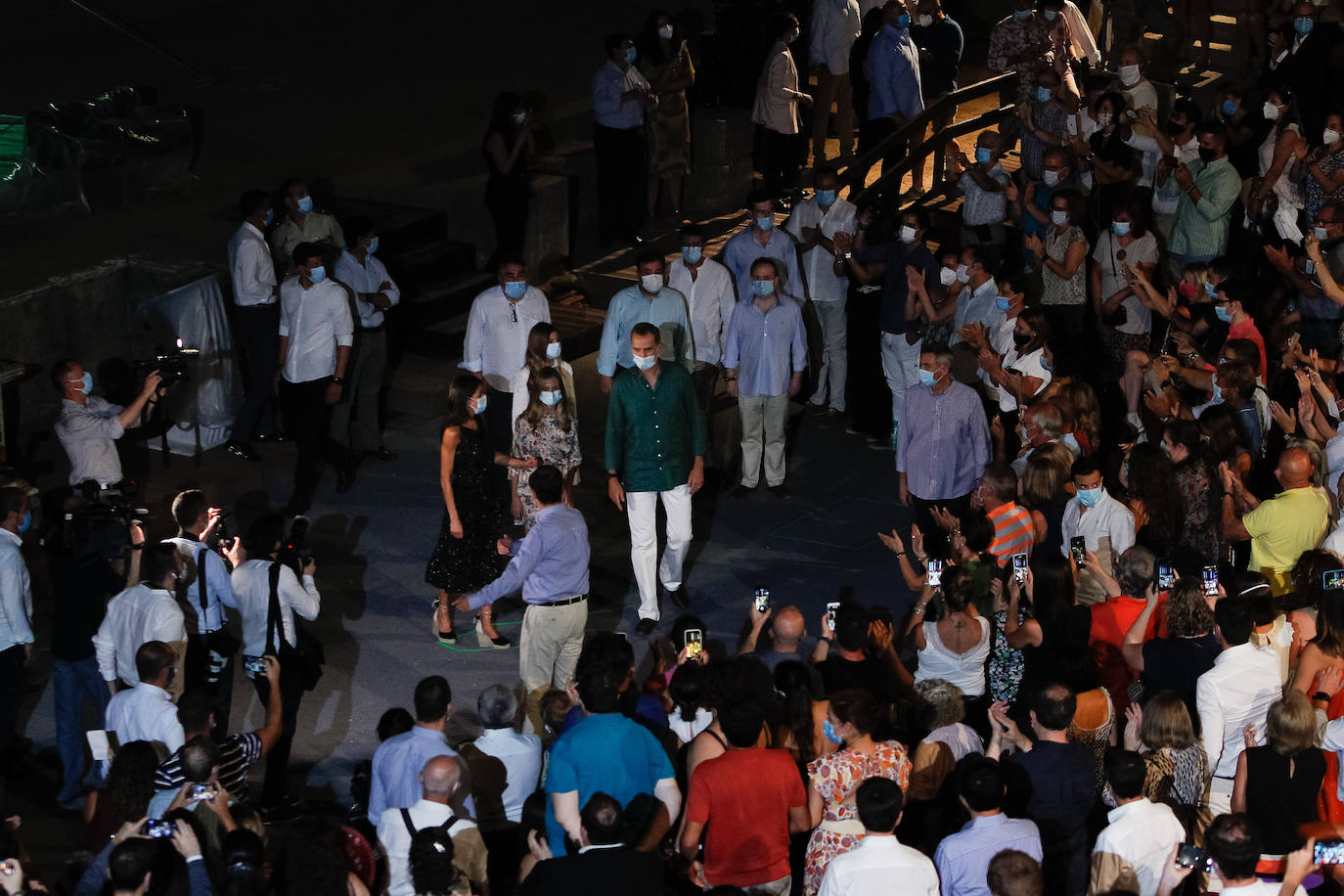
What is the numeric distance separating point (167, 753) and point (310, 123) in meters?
10.8

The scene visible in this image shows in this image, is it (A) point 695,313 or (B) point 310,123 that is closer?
(A) point 695,313

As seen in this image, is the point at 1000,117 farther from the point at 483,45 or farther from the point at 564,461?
the point at 564,461

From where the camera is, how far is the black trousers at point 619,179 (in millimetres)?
15664

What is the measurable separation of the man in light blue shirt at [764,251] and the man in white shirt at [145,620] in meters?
5.71

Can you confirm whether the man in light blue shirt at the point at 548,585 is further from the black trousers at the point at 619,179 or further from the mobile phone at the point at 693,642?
the black trousers at the point at 619,179

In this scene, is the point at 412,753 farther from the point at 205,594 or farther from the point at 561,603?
the point at 561,603

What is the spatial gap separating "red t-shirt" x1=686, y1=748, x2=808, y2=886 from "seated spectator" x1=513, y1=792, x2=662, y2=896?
46cm

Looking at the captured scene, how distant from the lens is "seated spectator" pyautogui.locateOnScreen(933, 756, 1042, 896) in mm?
6703

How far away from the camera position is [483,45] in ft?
66.2

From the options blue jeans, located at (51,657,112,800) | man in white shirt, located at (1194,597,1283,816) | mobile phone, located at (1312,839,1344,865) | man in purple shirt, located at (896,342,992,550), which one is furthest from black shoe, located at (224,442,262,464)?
mobile phone, located at (1312,839,1344,865)

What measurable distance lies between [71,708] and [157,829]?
2.76 metres

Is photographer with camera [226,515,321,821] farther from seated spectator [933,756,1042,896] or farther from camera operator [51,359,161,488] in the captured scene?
seated spectator [933,756,1042,896]

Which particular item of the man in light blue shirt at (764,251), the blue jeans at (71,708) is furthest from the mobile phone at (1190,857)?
the man in light blue shirt at (764,251)

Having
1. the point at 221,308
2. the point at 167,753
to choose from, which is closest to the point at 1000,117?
the point at 221,308
